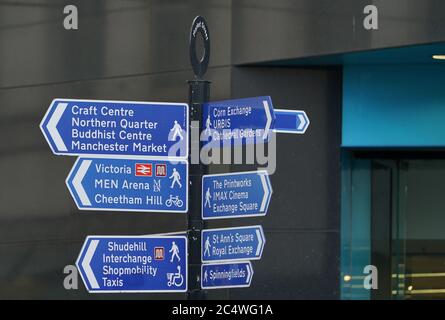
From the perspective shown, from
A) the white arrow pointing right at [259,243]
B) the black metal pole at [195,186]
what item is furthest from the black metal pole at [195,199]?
the white arrow pointing right at [259,243]

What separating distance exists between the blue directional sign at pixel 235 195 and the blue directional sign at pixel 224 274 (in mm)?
348

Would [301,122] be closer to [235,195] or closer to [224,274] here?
[235,195]

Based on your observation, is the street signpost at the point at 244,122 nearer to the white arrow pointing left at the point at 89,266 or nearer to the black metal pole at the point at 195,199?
the black metal pole at the point at 195,199

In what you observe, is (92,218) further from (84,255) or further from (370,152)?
(84,255)

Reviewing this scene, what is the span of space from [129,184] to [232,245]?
2.77 feet

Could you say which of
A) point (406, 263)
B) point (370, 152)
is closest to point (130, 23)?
point (370, 152)

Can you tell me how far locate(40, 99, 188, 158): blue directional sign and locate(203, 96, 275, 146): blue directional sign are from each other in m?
0.17

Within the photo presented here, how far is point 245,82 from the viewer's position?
1195cm

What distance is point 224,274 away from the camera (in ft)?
23.7

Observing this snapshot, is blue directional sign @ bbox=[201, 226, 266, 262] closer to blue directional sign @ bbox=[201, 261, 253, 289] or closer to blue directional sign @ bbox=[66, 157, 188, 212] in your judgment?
blue directional sign @ bbox=[201, 261, 253, 289]

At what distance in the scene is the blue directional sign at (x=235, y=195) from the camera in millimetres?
7137

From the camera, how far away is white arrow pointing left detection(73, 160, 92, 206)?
22.8 ft

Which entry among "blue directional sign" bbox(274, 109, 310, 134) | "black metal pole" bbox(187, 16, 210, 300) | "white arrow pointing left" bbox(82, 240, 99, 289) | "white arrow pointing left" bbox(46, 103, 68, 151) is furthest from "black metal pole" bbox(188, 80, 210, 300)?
"white arrow pointing left" bbox(46, 103, 68, 151)

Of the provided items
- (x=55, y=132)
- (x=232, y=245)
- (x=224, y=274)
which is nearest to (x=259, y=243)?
(x=232, y=245)
